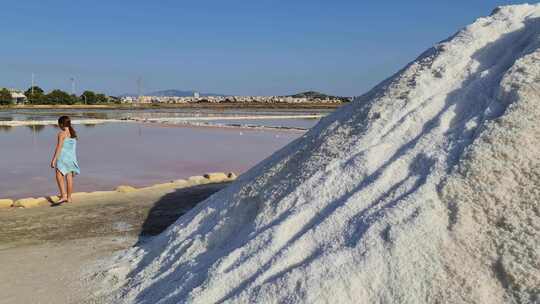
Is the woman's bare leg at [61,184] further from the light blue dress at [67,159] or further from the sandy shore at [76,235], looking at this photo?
the sandy shore at [76,235]

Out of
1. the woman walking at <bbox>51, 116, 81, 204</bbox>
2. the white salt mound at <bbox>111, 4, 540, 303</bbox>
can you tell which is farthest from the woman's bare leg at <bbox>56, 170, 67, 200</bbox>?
the white salt mound at <bbox>111, 4, 540, 303</bbox>

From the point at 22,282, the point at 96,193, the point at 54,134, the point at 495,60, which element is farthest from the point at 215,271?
the point at 54,134

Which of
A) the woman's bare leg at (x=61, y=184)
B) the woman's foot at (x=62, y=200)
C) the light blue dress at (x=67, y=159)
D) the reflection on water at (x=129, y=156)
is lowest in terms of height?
the reflection on water at (x=129, y=156)

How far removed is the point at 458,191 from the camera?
2.62m

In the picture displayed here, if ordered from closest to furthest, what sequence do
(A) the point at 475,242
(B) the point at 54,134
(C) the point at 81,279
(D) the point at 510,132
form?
(A) the point at 475,242
(D) the point at 510,132
(C) the point at 81,279
(B) the point at 54,134

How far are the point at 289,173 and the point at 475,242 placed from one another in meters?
1.47

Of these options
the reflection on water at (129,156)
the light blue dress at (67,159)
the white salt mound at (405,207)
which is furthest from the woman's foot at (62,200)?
the white salt mound at (405,207)

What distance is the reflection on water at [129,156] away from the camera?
9141 mm

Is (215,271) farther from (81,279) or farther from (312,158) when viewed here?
(81,279)

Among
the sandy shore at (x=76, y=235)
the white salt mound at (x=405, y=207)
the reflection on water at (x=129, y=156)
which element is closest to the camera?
the white salt mound at (x=405, y=207)

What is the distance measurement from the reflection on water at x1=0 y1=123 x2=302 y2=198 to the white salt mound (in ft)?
18.1

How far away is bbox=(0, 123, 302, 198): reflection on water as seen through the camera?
9.14 meters

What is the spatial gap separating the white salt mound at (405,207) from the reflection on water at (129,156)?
217 inches

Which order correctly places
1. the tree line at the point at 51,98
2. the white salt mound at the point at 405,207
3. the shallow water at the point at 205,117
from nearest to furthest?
the white salt mound at the point at 405,207 → the shallow water at the point at 205,117 → the tree line at the point at 51,98
